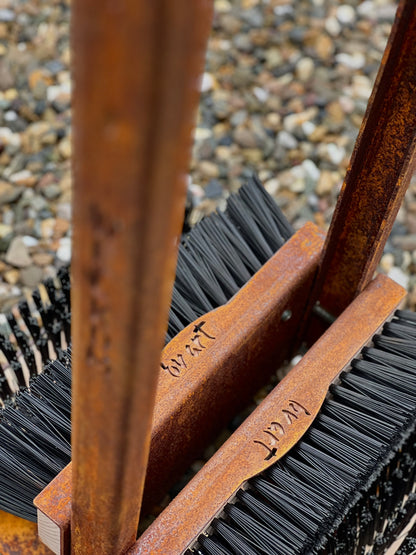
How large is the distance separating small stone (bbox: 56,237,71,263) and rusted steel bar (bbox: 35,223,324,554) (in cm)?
59

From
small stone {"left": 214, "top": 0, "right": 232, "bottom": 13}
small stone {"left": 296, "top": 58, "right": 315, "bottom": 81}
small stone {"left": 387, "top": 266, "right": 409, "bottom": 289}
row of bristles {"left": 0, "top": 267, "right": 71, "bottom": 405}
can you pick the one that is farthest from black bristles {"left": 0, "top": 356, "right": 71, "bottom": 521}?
small stone {"left": 214, "top": 0, "right": 232, "bottom": 13}

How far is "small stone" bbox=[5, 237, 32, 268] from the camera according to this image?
1.55 meters

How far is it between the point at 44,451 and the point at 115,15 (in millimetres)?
689

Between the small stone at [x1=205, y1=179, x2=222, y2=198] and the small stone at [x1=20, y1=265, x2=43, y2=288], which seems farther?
the small stone at [x1=205, y1=179, x2=222, y2=198]

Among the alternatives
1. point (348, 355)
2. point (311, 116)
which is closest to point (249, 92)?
point (311, 116)

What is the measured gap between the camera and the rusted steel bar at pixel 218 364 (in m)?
0.92

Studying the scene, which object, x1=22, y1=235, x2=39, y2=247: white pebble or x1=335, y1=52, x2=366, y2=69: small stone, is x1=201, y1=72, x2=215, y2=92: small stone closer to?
x1=335, y1=52, x2=366, y2=69: small stone

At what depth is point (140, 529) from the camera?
109 cm

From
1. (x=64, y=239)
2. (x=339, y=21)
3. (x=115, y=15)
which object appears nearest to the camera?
(x=115, y=15)

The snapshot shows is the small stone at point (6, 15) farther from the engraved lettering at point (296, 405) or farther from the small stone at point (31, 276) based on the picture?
the engraved lettering at point (296, 405)

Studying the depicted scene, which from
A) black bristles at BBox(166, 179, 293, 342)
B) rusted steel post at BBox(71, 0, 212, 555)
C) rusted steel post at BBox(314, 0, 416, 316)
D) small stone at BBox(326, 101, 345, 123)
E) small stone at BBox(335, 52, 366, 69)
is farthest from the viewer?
small stone at BBox(335, 52, 366, 69)

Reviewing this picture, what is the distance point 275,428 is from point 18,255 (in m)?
0.81

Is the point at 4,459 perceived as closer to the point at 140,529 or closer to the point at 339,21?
the point at 140,529

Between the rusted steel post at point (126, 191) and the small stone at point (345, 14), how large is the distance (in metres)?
1.67
